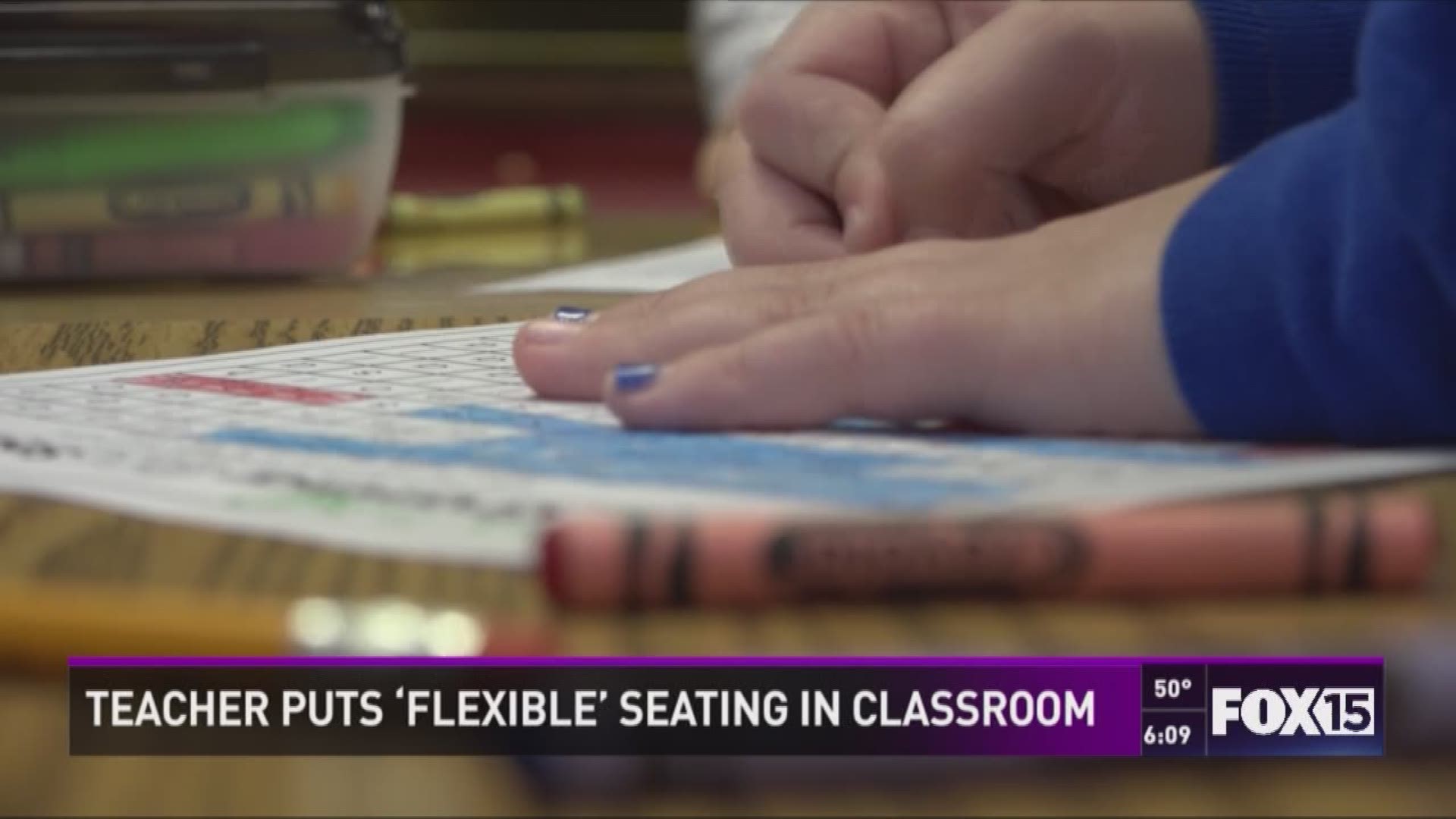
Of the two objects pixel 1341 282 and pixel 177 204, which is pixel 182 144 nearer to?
pixel 177 204

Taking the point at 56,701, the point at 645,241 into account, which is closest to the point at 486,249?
the point at 645,241

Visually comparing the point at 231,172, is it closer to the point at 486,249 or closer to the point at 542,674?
the point at 486,249

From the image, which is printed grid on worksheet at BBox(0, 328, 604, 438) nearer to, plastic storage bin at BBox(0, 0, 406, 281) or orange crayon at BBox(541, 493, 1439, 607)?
orange crayon at BBox(541, 493, 1439, 607)

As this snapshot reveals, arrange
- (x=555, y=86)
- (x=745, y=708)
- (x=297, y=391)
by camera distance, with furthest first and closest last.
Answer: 1. (x=555, y=86)
2. (x=297, y=391)
3. (x=745, y=708)

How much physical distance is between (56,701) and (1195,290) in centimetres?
25

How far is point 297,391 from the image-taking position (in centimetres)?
51

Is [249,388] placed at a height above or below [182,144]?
below

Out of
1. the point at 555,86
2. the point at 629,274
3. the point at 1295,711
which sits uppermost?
the point at 555,86

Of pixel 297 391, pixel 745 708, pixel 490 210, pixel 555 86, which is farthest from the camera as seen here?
pixel 555 86

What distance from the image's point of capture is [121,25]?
94 centimetres

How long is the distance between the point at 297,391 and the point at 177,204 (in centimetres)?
47

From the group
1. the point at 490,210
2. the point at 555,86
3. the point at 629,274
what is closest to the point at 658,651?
the point at 629,274

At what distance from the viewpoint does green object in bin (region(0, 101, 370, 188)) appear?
36.2 inches

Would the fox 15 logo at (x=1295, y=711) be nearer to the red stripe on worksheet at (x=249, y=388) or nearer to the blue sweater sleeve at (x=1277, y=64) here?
the red stripe on worksheet at (x=249, y=388)
